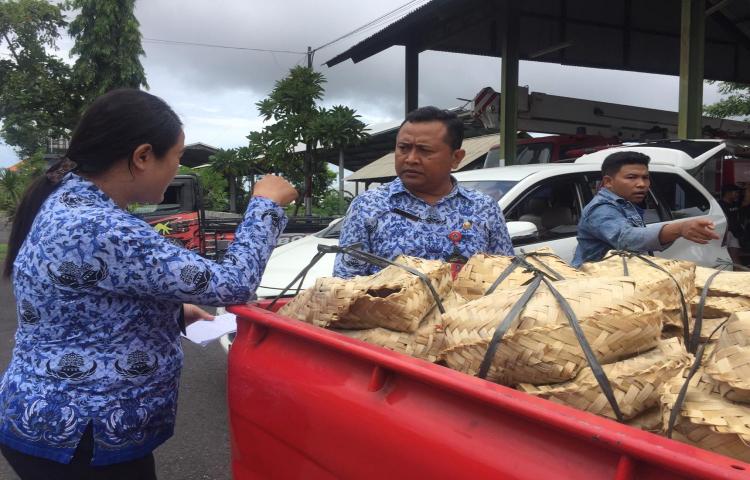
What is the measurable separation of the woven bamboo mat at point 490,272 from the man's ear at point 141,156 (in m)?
0.96

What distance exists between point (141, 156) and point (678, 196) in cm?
489

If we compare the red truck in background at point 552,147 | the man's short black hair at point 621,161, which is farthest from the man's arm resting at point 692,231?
the red truck in background at point 552,147

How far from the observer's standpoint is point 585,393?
1.22 m

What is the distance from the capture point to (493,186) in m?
4.72

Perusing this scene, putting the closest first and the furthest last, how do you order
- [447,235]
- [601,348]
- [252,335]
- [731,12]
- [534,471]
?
1. [534,471]
2. [601,348]
3. [252,335]
4. [447,235]
5. [731,12]

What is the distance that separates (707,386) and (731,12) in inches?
495

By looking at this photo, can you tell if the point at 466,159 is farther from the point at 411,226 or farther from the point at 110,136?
the point at 110,136

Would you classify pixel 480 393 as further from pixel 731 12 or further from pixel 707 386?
pixel 731 12

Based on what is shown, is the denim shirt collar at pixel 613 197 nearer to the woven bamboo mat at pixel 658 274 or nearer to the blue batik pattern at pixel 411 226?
the blue batik pattern at pixel 411 226

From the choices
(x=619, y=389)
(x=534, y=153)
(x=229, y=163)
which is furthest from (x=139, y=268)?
(x=229, y=163)

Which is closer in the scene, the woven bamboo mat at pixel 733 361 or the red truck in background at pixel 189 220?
the woven bamboo mat at pixel 733 361

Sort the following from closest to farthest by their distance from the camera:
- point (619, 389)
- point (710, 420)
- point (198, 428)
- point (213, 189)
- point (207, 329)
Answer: point (710, 420) → point (619, 389) → point (207, 329) → point (198, 428) → point (213, 189)

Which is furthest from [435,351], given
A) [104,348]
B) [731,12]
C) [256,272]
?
[731,12]

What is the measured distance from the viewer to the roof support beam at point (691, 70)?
25.9 ft
